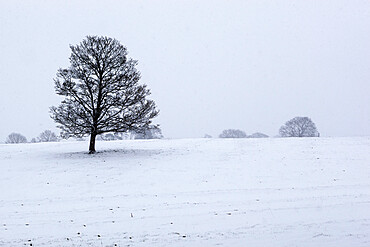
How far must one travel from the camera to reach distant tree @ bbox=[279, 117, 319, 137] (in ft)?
214

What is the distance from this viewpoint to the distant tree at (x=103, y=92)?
22719 mm

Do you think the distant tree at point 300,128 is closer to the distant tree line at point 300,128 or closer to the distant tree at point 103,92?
the distant tree line at point 300,128

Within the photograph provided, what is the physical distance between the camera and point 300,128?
66688mm

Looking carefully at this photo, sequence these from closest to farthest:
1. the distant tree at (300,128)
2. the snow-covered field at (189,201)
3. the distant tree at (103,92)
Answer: the snow-covered field at (189,201) → the distant tree at (103,92) → the distant tree at (300,128)

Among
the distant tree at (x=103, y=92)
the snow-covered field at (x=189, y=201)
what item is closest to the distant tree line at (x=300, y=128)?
the snow-covered field at (x=189, y=201)

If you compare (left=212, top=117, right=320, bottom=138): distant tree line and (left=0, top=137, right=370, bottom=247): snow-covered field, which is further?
(left=212, top=117, right=320, bottom=138): distant tree line

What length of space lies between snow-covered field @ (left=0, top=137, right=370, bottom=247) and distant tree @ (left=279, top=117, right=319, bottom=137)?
154ft

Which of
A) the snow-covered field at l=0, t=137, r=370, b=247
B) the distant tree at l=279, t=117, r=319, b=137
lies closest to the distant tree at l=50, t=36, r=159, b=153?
the snow-covered field at l=0, t=137, r=370, b=247

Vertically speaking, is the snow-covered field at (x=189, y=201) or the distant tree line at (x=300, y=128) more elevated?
the distant tree line at (x=300, y=128)

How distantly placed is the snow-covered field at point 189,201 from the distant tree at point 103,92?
3186 millimetres

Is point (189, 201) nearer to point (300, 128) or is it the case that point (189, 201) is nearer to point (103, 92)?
point (103, 92)

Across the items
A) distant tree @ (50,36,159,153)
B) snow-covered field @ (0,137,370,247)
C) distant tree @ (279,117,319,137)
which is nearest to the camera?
snow-covered field @ (0,137,370,247)

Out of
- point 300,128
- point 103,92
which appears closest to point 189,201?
point 103,92

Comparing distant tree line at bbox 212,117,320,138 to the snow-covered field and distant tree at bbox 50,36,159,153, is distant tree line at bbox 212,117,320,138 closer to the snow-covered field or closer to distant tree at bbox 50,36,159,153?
the snow-covered field
